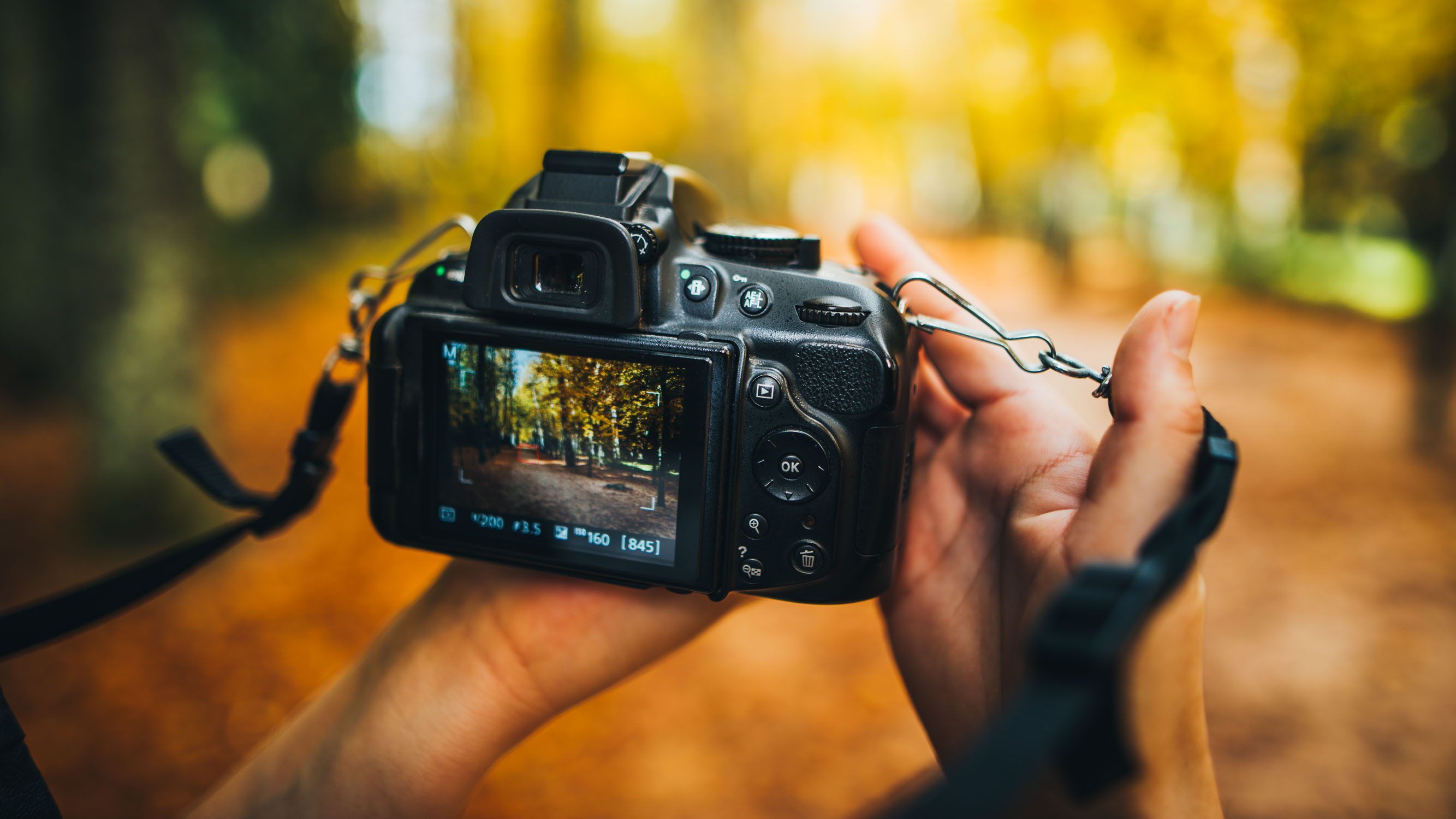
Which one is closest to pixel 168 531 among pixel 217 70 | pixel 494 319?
pixel 494 319

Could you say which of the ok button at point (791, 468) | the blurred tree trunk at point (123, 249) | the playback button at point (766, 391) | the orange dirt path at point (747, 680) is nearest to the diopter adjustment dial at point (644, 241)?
the playback button at point (766, 391)

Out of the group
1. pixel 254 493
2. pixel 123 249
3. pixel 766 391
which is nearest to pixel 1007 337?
pixel 766 391

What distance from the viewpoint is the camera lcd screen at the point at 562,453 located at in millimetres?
1231

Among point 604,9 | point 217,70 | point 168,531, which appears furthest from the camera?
point 604,9

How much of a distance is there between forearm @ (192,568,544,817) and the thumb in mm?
994

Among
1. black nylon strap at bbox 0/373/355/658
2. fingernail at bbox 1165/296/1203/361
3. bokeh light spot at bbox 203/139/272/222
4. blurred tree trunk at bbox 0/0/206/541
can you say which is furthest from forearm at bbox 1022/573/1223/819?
bokeh light spot at bbox 203/139/272/222

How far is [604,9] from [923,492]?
43.7ft

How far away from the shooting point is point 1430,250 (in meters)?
5.30

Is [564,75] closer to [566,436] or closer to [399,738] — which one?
[566,436]

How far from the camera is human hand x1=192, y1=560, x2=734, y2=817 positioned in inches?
52.2

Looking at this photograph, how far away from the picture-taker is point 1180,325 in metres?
1.02

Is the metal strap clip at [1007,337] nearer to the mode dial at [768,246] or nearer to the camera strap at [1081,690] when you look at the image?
the mode dial at [768,246]

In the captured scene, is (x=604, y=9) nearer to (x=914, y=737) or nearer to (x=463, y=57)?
(x=463, y=57)

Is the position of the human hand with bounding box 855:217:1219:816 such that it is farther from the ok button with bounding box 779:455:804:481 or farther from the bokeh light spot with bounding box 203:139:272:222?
the bokeh light spot with bounding box 203:139:272:222
